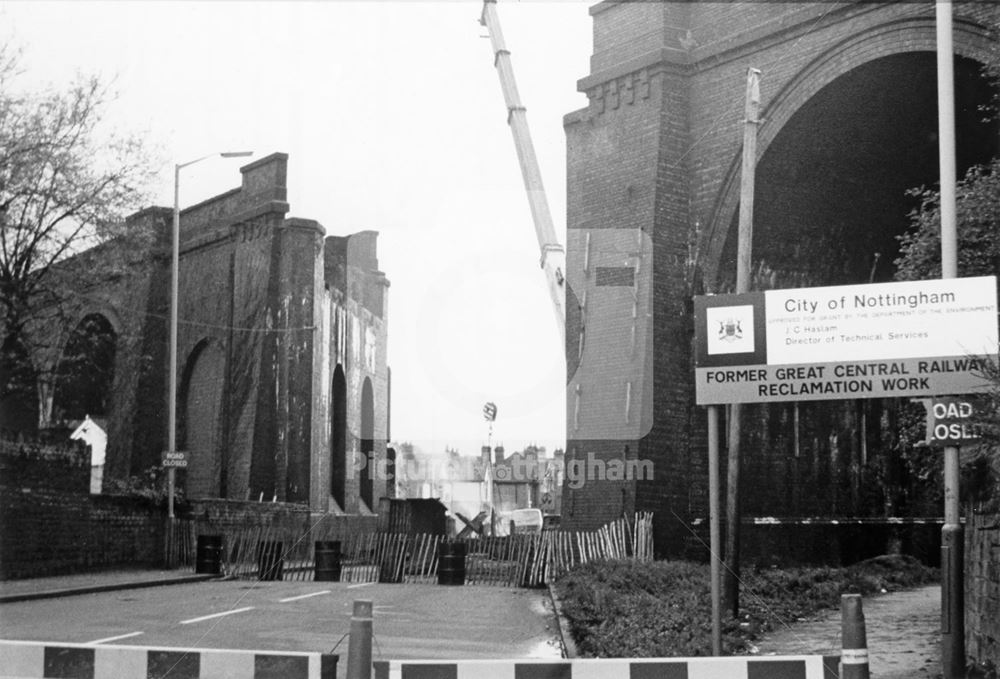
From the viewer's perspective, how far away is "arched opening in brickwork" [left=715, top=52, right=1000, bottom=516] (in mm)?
20500

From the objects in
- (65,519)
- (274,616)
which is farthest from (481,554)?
(274,616)

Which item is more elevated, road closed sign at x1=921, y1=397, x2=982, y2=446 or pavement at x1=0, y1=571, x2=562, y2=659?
road closed sign at x1=921, y1=397, x2=982, y2=446

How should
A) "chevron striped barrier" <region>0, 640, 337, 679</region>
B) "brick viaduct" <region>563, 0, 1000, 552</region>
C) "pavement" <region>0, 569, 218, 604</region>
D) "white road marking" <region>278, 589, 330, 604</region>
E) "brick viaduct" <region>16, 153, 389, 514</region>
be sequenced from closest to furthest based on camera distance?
1. "chevron striped barrier" <region>0, 640, 337, 679</region>
2. "white road marking" <region>278, 589, 330, 604</region>
3. "pavement" <region>0, 569, 218, 604</region>
4. "brick viaduct" <region>563, 0, 1000, 552</region>
5. "brick viaduct" <region>16, 153, 389, 514</region>

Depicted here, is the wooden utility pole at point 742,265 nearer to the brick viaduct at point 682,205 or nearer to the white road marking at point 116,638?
the white road marking at point 116,638

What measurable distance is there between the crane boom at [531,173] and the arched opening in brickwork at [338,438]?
10.8m

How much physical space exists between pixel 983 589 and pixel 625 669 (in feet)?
15.8

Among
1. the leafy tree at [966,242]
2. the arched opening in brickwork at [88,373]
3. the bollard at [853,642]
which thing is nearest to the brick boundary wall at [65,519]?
the arched opening in brickwork at [88,373]

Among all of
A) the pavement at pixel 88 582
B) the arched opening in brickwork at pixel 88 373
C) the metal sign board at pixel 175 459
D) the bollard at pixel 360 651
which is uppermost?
the arched opening in brickwork at pixel 88 373

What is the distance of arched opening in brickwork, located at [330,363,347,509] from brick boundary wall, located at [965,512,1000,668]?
1017 inches

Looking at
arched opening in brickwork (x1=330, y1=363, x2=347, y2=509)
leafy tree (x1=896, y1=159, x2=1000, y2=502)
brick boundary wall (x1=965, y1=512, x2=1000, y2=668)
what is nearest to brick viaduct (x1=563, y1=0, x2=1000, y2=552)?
leafy tree (x1=896, y1=159, x2=1000, y2=502)

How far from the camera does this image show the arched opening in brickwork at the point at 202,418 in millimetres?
33844

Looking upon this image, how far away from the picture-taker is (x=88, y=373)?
126 ft

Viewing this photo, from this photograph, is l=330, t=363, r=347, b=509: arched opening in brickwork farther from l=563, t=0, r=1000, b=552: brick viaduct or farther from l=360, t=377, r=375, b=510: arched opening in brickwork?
l=563, t=0, r=1000, b=552: brick viaduct

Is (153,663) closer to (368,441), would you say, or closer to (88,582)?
(88,582)
